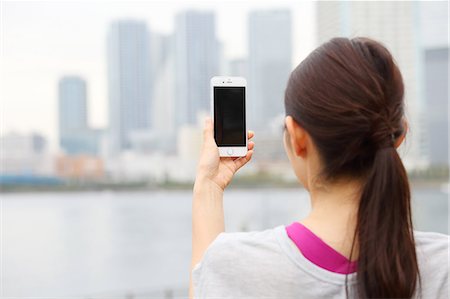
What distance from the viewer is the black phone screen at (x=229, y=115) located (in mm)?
646

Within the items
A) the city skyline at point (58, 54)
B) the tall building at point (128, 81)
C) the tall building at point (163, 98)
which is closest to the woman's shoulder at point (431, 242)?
the city skyline at point (58, 54)

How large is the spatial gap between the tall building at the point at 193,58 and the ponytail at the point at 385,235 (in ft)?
34.1

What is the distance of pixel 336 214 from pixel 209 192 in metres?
0.15

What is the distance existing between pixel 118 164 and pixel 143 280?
13.5ft

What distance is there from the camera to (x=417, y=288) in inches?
19.2

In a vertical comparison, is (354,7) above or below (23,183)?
above

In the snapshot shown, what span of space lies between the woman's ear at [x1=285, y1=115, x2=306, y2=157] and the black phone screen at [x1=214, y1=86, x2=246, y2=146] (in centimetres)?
15

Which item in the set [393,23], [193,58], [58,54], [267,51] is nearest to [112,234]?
[58,54]

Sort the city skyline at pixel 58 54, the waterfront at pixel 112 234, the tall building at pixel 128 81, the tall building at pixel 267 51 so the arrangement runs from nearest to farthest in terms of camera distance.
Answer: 1. the tall building at pixel 267 51
2. the tall building at pixel 128 81
3. the city skyline at pixel 58 54
4. the waterfront at pixel 112 234

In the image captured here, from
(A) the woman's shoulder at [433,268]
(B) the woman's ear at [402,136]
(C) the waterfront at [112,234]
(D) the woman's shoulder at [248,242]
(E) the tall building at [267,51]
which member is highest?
(E) the tall building at [267,51]

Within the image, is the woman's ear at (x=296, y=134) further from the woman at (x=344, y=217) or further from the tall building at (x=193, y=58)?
the tall building at (x=193, y=58)

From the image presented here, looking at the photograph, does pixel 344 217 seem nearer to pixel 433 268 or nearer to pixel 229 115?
pixel 433 268

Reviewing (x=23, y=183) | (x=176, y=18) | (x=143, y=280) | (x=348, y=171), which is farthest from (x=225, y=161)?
(x=143, y=280)

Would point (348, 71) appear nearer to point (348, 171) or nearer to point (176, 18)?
point (348, 171)
